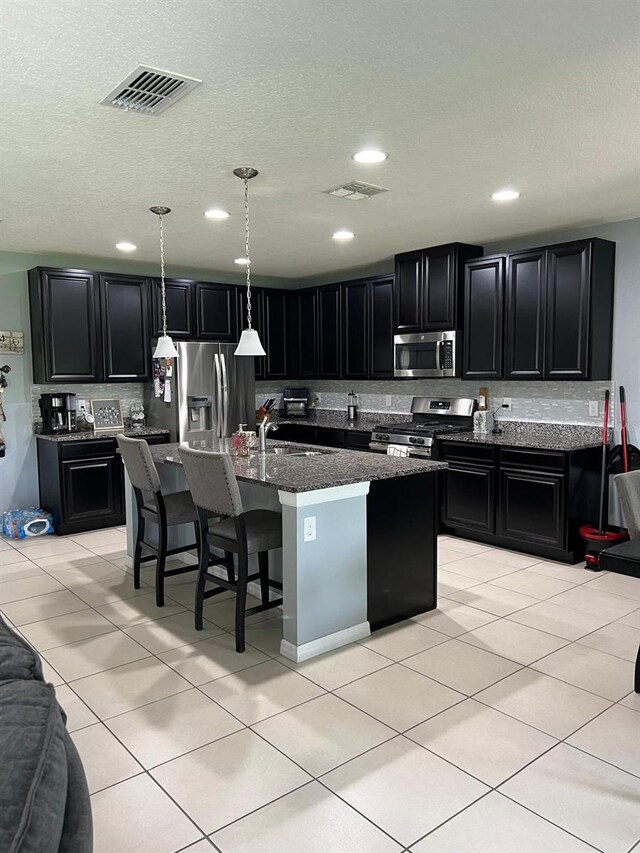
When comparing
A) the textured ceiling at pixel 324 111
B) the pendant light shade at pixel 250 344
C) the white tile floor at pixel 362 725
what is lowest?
the white tile floor at pixel 362 725

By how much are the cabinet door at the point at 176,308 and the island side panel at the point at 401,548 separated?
371cm

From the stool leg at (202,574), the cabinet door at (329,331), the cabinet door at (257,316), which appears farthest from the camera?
the cabinet door at (257,316)

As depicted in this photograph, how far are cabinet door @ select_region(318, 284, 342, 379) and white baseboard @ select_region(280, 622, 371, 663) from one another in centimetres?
393

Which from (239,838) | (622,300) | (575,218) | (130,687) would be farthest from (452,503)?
(239,838)

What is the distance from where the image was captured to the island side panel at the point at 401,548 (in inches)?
136

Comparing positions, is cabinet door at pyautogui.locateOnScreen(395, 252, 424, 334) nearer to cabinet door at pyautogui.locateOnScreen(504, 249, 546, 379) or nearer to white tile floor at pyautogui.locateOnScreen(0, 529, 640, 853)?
cabinet door at pyautogui.locateOnScreen(504, 249, 546, 379)

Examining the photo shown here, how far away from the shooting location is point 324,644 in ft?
10.6

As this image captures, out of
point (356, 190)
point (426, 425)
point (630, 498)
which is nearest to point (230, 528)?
point (630, 498)

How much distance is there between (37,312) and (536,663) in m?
5.02

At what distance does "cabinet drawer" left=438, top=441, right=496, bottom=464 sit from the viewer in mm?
5070

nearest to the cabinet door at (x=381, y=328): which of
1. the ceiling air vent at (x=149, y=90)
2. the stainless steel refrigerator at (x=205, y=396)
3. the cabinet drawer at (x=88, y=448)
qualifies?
the stainless steel refrigerator at (x=205, y=396)

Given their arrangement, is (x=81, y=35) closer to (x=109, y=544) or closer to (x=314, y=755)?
(x=314, y=755)

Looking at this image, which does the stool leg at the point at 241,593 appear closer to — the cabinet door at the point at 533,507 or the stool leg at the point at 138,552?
the stool leg at the point at 138,552

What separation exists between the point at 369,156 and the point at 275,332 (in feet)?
13.8
